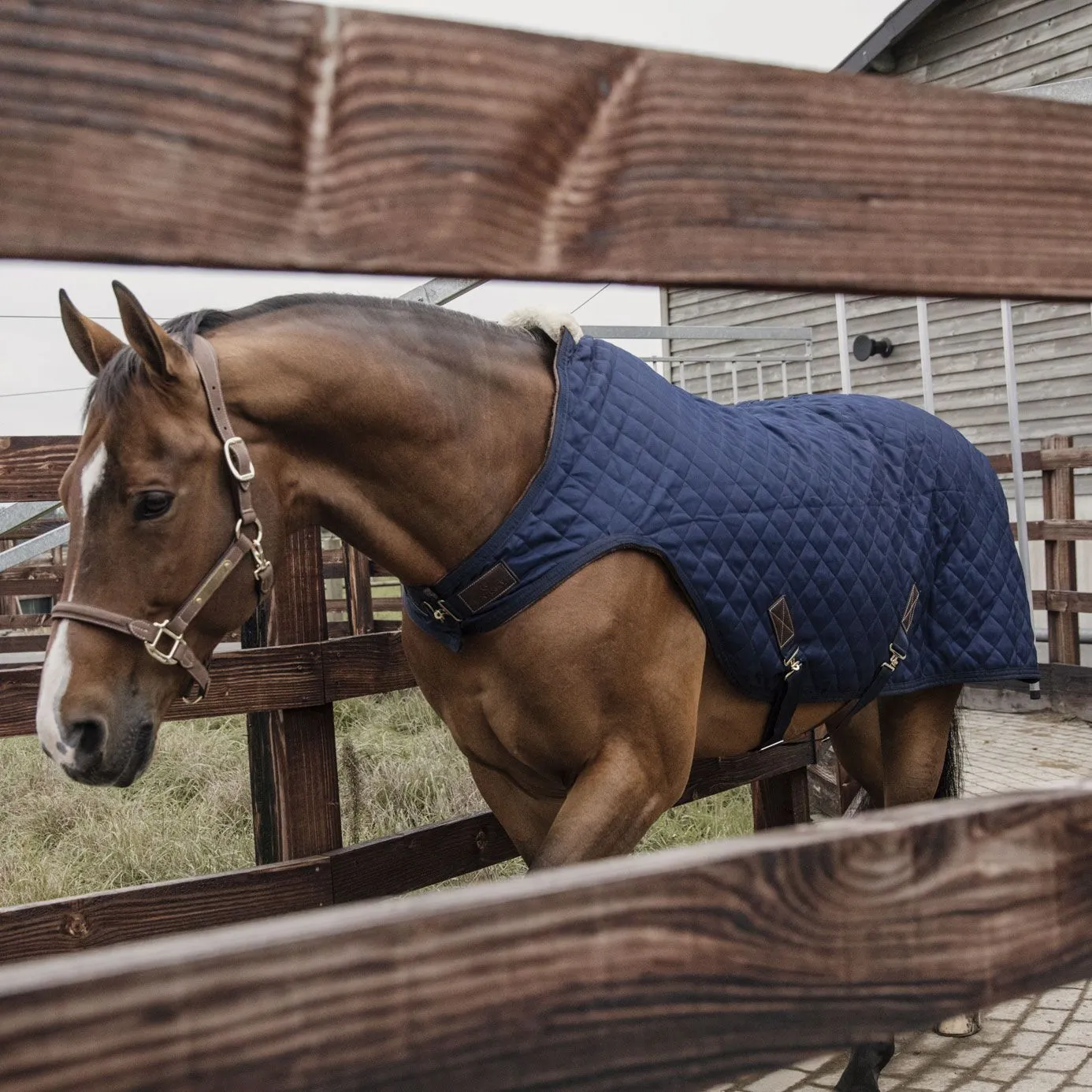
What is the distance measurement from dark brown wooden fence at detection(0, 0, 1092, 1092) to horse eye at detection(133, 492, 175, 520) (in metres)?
1.28

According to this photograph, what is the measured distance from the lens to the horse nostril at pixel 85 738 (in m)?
1.86

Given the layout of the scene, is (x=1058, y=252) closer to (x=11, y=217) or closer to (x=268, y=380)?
(x=11, y=217)

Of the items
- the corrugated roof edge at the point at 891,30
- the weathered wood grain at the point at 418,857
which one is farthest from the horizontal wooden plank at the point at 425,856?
the corrugated roof edge at the point at 891,30

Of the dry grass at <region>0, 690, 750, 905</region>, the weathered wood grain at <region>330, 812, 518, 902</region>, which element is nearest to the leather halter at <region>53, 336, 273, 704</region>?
the weathered wood grain at <region>330, 812, 518, 902</region>

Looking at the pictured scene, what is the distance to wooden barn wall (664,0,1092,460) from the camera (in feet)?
31.5

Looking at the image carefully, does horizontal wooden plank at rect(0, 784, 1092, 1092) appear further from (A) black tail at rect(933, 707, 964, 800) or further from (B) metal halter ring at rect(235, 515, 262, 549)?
(A) black tail at rect(933, 707, 964, 800)

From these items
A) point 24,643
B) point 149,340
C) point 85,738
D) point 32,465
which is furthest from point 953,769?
point 24,643

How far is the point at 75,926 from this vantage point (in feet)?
8.36

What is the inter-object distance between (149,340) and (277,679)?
1.25m

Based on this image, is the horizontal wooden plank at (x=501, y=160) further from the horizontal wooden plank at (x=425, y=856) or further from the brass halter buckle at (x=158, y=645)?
the horizontal wooden plank at (x=425, y=856)

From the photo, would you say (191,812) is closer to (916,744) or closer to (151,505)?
(916,744)

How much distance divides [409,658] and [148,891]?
858 mm

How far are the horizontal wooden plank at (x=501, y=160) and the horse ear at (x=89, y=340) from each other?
146cm

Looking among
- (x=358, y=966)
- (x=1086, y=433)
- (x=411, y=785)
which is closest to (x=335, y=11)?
(x=358, y=966)
